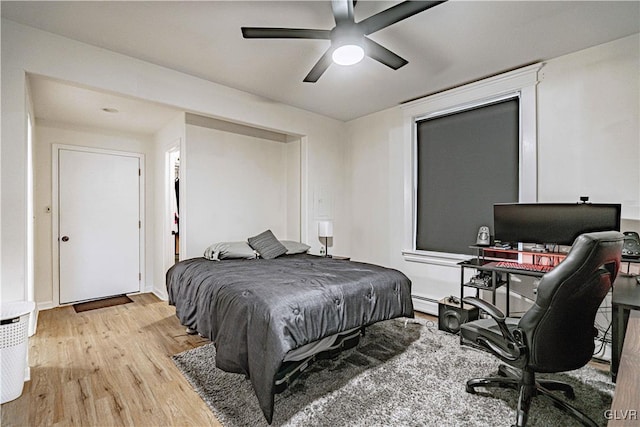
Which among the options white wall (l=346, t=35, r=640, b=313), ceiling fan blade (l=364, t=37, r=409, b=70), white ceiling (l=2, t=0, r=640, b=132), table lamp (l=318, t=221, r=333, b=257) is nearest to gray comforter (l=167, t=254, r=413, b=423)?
table lamp (l=318, t=221, r=333, b=257)

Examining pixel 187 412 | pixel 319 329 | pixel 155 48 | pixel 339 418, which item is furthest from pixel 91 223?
pixel 339 418

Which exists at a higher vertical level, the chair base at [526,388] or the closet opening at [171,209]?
the closet opening at [171,209]

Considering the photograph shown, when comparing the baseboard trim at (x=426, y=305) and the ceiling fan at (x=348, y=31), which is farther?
the baseboard trim at (x=426, y=305)

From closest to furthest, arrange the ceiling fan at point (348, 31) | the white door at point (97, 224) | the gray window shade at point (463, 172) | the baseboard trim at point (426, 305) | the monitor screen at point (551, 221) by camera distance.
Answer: the ceiling fan at point (348, 31) → the monitor screen at point (551, 221) → the gray window shade at point (463, 172) → the baseboard trim at point (426, 305) → the white door at point (97, 224)

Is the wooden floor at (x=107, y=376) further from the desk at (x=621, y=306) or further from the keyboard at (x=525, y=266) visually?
the keyboard at (x=525, y=266)

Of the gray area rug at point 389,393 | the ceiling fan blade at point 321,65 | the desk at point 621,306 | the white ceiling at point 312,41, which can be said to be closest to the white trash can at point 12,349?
the gray area rug at point 389,393

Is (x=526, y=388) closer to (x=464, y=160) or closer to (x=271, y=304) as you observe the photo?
(x=271, y=304)

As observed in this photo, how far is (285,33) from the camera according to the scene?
2033 millimetres

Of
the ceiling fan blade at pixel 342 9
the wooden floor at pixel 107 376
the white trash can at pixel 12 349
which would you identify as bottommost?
the wooden floor at pixel 107 376

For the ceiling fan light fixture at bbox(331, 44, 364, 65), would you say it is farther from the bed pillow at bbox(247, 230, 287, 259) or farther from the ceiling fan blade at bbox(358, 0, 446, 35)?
the bed pillow at bbox(247, 230, 287, 259)

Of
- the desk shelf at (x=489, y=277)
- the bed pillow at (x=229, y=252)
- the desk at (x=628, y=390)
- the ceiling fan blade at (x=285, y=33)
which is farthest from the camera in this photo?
the bed pillow at (x=229, y=252)

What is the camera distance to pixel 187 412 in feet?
6.39

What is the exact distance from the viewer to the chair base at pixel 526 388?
5.64 ft

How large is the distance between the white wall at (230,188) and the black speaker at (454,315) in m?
2.57
